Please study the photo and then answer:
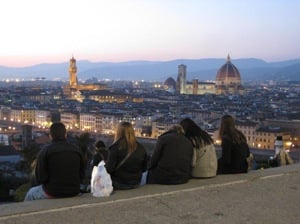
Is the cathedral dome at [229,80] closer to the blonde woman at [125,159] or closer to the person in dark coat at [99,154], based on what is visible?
the person in dark coat at [99,154]

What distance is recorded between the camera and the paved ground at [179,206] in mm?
4254

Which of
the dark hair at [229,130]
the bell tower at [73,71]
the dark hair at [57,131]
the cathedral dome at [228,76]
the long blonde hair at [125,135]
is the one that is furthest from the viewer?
the cathedral dome at [228,76]

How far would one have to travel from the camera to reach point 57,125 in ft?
14.9

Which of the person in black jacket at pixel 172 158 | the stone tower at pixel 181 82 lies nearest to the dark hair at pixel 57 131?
the person in black jacket at pixel 172 158

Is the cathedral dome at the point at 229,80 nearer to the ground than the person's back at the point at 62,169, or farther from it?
nearer to the ground

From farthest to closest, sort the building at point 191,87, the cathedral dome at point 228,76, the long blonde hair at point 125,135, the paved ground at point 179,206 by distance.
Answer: the building at point 191,87
the cathedral dome at point 228,76
the long blonde hair at point 125,135
the paved ground at point 179,206

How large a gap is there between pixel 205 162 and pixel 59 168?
156 centimetres

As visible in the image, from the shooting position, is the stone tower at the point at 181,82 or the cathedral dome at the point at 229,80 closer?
the cathedral dome at the point at 229,80

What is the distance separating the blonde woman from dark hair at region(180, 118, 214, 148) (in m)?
0.51

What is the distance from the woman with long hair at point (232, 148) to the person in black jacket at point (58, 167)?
4.93 ft

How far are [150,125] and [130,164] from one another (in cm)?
5740

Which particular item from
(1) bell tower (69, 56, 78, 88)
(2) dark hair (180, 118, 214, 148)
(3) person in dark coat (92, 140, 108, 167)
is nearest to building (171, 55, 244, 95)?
(1) bell tower (69, 56, 78, 88)

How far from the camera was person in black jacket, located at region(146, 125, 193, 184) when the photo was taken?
16.6 ft

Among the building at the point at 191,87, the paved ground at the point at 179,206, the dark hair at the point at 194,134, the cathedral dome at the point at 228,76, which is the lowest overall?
the building at the point at 191,87
